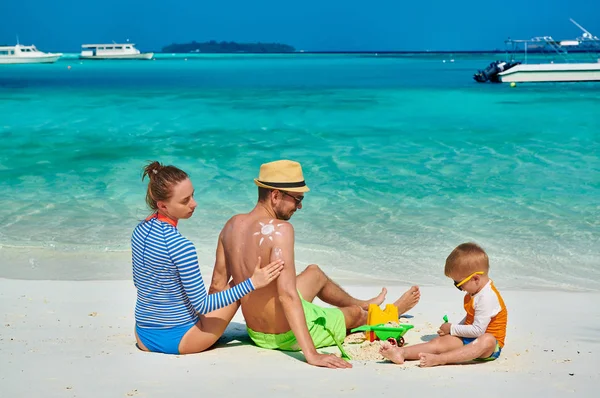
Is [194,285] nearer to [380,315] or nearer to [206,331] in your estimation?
[206,331]

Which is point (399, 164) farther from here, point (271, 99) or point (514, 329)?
point (271, 99)

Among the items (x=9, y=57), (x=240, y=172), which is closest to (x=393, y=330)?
(x=240, y=172)

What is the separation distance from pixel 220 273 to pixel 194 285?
43 centimetres

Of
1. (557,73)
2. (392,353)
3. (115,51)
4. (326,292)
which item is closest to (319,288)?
(326,292)

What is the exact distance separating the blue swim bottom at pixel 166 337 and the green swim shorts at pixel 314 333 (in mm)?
445

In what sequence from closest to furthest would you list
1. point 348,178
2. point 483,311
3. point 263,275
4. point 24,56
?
point 263,275 < point 483,311 < point 348,178 < point 24,56

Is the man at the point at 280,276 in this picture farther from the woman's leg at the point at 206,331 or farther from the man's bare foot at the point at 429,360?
the man's bare foot at the point at 429,360

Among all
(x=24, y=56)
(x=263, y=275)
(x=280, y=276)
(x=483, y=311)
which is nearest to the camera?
(x=263, y=275)

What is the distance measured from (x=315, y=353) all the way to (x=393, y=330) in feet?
2.03

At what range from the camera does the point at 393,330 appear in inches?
186

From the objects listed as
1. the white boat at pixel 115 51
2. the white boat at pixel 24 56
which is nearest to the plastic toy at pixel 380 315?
the white boat at pixel 24 56

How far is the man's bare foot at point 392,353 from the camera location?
14.4 ft

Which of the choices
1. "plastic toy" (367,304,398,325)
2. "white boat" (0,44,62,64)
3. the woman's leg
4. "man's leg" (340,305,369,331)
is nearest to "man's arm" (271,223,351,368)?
the woman's leg

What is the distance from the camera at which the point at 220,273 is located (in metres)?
4.73
